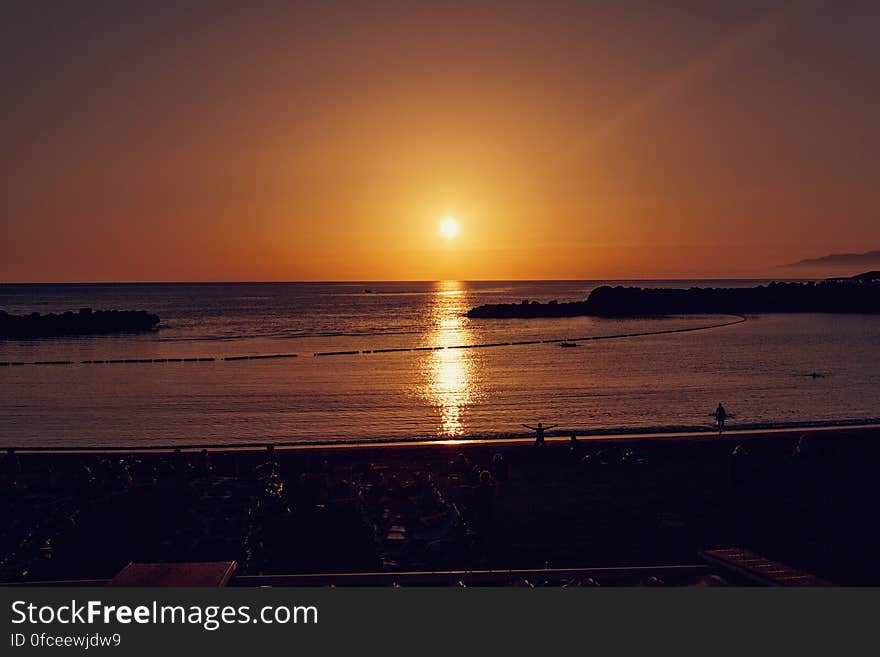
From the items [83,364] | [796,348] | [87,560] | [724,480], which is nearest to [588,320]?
[796,348]

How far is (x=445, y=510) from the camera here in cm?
1659

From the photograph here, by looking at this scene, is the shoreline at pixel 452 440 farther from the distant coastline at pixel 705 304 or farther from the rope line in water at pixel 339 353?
the distant coastline at pixel 705 304

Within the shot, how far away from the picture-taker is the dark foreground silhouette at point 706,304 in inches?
5408

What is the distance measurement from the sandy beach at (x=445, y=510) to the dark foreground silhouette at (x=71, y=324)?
8732 cm

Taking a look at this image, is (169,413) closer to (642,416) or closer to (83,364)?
(642,416)

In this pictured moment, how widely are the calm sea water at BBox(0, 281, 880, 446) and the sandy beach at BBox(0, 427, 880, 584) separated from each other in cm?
1073

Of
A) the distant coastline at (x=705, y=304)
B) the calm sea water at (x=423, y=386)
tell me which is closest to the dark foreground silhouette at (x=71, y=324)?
the calm sea water at (x=423, y=386)

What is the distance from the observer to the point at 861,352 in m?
66.6

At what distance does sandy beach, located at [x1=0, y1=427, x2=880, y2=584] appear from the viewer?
14.4 m

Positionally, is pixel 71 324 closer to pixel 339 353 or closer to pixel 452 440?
pixel 339 353

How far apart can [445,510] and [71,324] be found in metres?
102
